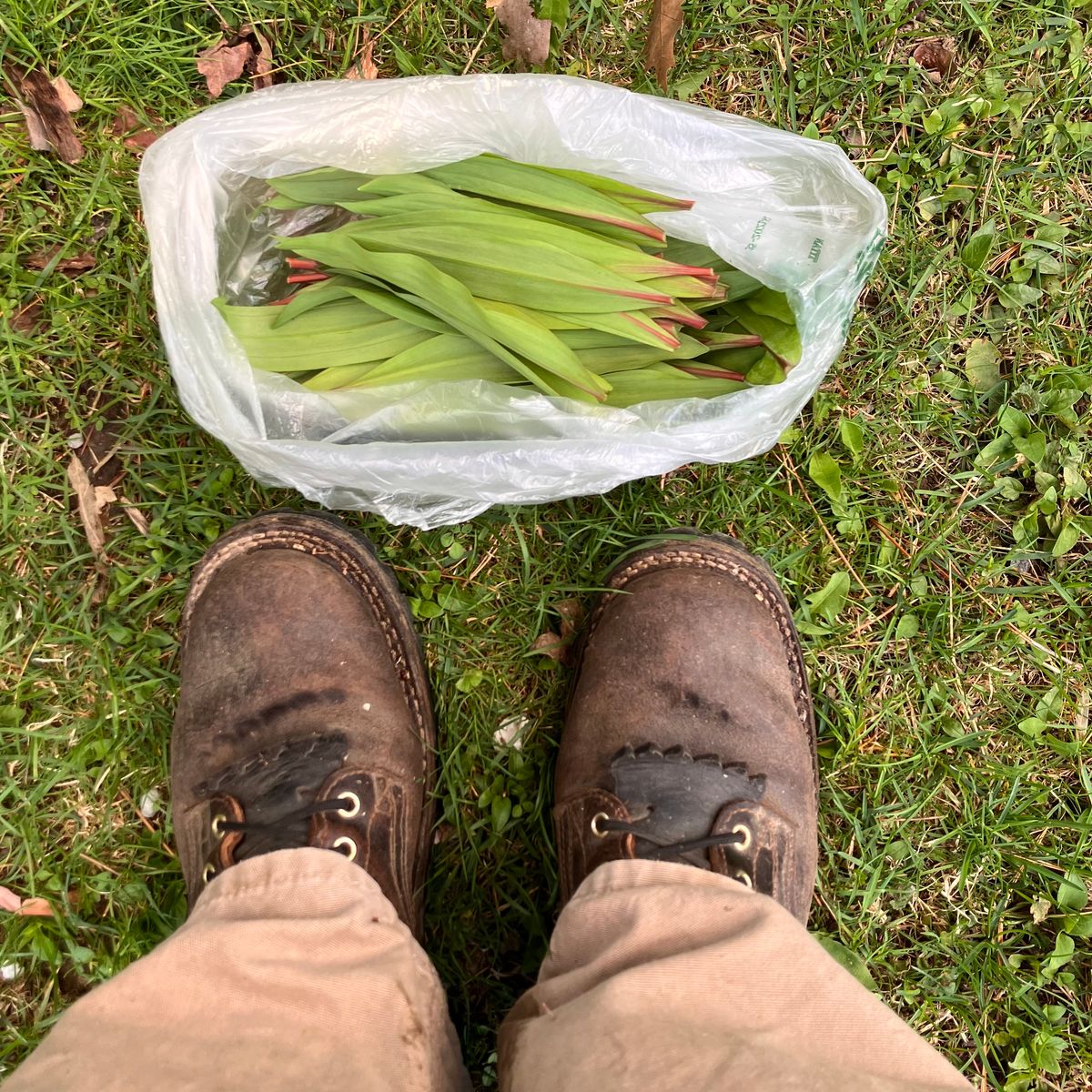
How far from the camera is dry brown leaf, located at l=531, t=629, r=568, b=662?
1281 millimetres

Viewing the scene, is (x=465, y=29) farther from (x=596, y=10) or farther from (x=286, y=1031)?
(x=286, y=1031)

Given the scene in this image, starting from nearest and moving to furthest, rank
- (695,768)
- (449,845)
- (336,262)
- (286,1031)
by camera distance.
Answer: (286,1031) → (336,262) → (695,768) → (449,845)

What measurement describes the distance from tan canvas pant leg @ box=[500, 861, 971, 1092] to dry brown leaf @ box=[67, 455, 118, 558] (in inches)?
36.1

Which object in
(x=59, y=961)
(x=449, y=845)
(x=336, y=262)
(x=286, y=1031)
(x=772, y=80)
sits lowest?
(x=59, y=961)

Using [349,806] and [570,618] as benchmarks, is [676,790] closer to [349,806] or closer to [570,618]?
[570,618]

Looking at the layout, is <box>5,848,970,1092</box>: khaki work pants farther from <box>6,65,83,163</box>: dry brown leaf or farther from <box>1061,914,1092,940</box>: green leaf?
<box>6,65,83,163</box>: dry brown leaf

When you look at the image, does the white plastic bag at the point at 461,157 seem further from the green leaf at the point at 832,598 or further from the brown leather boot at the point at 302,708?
the green leaf at the point at 832,598

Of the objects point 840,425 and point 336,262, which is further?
point 840,425

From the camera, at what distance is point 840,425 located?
1.29 meters

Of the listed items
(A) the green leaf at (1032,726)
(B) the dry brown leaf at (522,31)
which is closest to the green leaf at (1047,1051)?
(A) the green leaf at (1032,726)

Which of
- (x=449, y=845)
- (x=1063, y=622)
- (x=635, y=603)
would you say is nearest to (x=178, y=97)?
(x=635, y=603)

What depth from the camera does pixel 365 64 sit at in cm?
127

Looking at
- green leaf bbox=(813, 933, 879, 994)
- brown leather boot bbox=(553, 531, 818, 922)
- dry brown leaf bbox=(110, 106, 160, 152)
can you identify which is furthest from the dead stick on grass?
dry brown leaf bbox=(110, 106, 160, 152)

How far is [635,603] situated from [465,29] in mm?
928
